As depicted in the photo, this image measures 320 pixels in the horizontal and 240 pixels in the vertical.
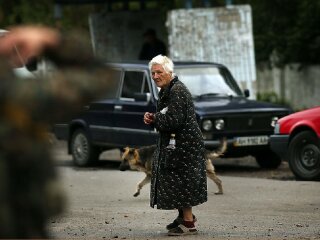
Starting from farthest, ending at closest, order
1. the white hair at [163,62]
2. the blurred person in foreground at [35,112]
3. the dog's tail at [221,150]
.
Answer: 1. the dog's tail at [221,150]
2. the white hair at [163,62]
3. the blurred person in foreground at [35,112]

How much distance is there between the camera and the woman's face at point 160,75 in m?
9.98

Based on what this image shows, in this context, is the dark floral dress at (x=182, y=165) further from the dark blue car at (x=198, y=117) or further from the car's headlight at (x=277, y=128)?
the dark blue car at (x=198, y=117)

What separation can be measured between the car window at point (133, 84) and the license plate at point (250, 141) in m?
1.93

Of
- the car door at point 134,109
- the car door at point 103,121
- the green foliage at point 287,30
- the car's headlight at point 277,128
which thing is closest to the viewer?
the car's headlight at point 277,128

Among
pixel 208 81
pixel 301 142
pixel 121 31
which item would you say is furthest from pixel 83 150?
pixel 121 31

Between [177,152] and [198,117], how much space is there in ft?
22.8

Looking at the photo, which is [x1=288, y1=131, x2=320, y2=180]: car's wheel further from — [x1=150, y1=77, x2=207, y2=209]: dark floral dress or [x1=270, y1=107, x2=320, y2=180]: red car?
[x1=150, y1=77, x2=207, y2=209]: dark floral dress

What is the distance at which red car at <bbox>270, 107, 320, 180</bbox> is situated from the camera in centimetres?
1559

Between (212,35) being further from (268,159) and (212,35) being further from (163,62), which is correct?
(163,62)

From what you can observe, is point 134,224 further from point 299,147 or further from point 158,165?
point 299,147

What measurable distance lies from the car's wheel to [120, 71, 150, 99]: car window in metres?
3.38

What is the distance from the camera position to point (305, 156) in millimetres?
15938

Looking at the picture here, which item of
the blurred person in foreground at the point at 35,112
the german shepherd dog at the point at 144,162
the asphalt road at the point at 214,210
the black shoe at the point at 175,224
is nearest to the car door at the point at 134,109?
the asphalt road at the point at 214,210

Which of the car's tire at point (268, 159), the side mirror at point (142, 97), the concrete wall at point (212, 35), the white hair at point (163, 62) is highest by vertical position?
the concrete wall at point (212, 35)
